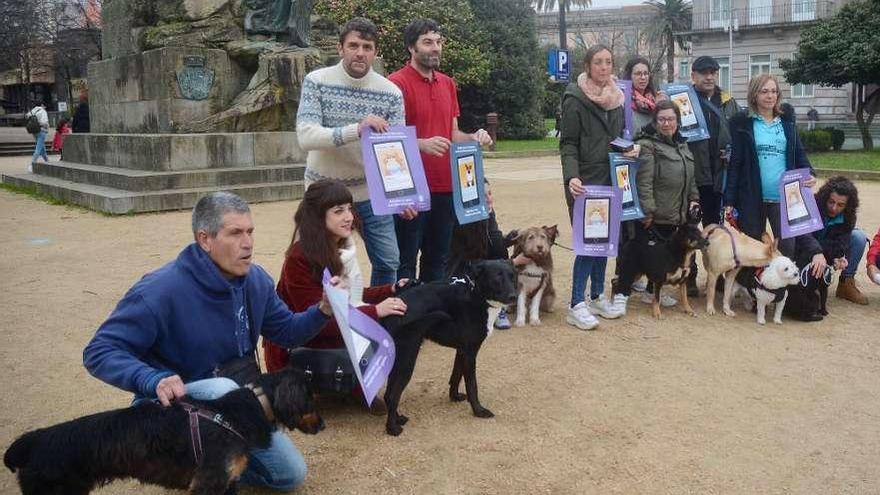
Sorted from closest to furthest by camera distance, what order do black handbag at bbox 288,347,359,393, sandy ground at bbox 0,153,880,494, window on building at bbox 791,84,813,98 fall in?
1. sandy ground at bbox 0,153,880,494
2. black handbag at bbox 288,347,359,393
3. window on building at bbox 791,84,813,98

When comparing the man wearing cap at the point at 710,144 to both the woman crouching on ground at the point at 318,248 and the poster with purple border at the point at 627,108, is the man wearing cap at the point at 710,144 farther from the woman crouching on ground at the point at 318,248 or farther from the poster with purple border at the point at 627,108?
the woman crouching on ground at the point at 318,248

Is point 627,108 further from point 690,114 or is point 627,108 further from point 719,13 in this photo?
point 719,13

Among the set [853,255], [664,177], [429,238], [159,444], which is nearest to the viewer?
[159,444]

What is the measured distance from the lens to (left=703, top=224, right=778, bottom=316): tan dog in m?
6.39

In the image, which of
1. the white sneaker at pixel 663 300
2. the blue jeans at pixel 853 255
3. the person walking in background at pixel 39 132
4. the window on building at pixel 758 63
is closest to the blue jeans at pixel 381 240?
the white sneaker at pixel 663 300

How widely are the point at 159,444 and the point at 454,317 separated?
189cm

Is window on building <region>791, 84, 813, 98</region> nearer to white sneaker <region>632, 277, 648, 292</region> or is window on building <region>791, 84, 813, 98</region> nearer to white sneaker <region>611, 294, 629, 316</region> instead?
white sneaker <region>632, 277, 648, 292</region>

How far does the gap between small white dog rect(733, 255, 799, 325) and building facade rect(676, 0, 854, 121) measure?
1531 inches

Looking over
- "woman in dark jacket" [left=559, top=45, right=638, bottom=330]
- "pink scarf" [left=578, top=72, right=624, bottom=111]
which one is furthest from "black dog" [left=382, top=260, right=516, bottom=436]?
"pink scarf" [left=578, top=72, right=624, bottom=111]

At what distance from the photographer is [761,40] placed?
145 ft

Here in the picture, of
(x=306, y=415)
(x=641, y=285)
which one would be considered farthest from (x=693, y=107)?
(x=306, y=415)

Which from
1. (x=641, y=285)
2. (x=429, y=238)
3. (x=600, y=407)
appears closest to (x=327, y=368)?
(x=600, y=407)

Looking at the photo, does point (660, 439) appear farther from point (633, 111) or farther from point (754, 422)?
point (633, 111)

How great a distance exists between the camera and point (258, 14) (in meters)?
14.5
